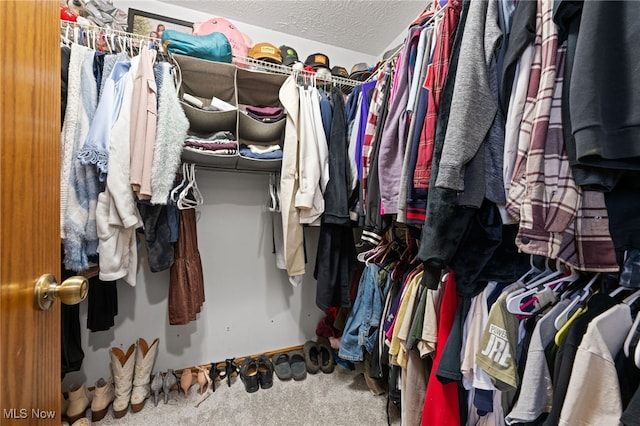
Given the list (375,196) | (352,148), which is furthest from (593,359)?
(352,148)

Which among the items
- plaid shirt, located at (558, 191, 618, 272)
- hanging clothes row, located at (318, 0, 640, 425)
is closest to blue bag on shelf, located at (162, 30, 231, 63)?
hanging clothes row, located at (318, 0, 640, 425)

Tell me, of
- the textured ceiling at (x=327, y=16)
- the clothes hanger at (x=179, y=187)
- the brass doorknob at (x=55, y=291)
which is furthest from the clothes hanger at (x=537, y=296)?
the textured ceiling at (x=327, y=16)

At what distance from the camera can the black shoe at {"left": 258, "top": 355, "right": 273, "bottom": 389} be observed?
1.54 meters

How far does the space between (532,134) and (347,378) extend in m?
1.65

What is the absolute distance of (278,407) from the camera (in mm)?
1391

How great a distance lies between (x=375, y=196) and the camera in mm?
1048

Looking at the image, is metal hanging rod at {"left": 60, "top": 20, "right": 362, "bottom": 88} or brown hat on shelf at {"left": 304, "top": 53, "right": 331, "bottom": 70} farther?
brown hat on shelf at {"left": 304, "top": 53, "right": 331, "bottom": 70}

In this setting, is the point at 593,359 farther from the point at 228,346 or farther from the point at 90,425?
the point at 90,425

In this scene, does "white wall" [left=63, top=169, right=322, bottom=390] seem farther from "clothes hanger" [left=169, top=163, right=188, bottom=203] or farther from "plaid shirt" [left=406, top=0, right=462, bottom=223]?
"plaid shirt" [left=406, top=0, right=462, bottom=223]

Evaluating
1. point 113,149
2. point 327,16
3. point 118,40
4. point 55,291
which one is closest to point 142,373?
point 113,149

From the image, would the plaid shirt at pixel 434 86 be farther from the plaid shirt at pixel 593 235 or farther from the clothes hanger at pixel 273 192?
the clothes hanger at pixel 273 192

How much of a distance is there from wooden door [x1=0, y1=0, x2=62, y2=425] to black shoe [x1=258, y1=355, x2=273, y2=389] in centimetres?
124
